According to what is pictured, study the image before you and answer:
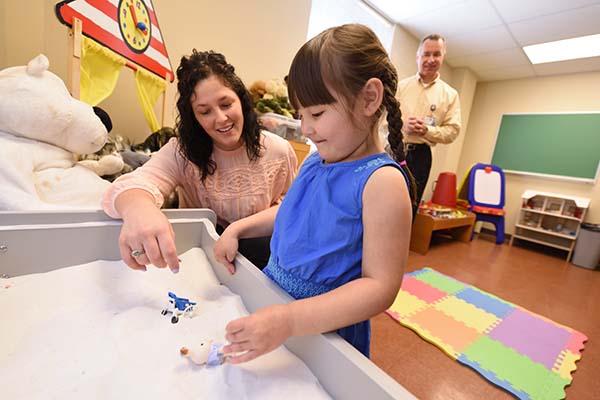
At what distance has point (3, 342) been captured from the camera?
0.30m

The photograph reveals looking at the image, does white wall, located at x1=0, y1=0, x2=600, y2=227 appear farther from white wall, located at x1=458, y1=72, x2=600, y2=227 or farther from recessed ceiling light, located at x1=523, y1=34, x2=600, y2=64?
recessed ceiling light, located at x1=523, y1=34, x2=600, y2=64

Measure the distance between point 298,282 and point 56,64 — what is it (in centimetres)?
140

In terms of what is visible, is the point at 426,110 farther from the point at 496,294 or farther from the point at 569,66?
the point at 569,66

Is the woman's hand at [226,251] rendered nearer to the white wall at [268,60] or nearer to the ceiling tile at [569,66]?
the white wall at [268,60]

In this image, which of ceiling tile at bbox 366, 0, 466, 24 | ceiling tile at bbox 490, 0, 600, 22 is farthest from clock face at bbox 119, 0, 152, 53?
ceiling tile at bbox 490, 0, 600, 22

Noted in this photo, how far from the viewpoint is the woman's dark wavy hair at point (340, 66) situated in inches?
14.4

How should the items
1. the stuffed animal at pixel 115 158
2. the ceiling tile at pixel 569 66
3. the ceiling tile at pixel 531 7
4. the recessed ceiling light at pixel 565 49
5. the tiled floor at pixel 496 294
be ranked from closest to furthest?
the stuffed animal at pixel 115 158, the tiled floor at pixel 496 294, the ceiling tile at pixel 531 7, the recessed ceiling light at pixel 565 49, the ceiling tile at pixel 569 66

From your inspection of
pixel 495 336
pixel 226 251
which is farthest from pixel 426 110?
pixel 226 251

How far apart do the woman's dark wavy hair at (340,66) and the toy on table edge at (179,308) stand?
0.33 metres

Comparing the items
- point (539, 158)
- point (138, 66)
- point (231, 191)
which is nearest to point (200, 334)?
point (231, 191)

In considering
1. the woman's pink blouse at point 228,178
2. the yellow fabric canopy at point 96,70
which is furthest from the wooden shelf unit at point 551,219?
the yellow fabric canopy at point 96,70

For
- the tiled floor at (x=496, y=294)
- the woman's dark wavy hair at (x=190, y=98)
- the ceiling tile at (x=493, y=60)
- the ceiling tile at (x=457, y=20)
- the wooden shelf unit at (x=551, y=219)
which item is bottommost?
the tiled floor at (x=496, y=294)

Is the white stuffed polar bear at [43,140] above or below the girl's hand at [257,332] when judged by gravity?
above

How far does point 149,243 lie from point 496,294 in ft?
6.17
